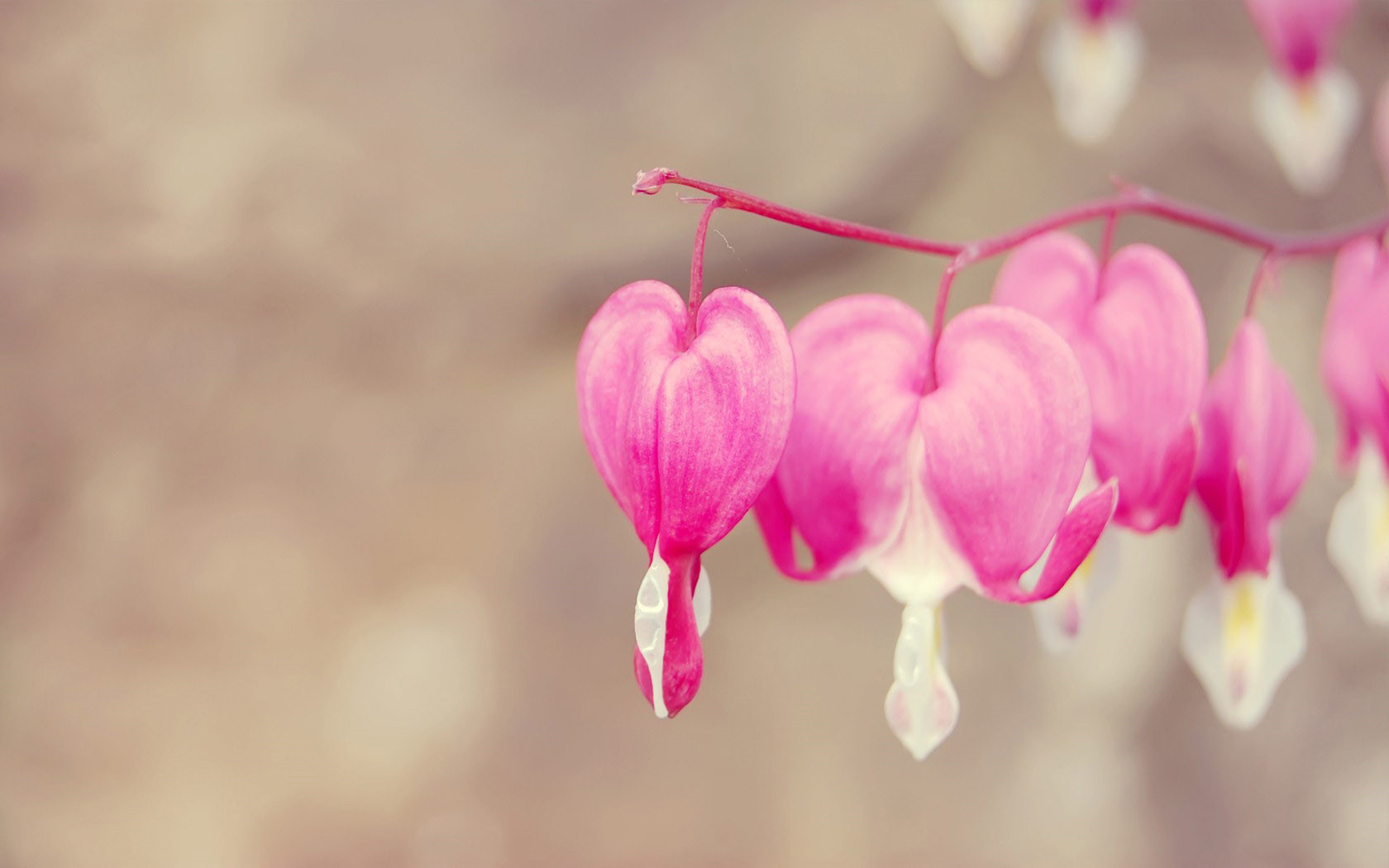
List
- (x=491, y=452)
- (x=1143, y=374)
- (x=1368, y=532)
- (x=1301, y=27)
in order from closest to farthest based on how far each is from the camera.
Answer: (x=1143, y=374)
(x=1368, y=532)
(x=1301, y=27)
(x=491, y=452)

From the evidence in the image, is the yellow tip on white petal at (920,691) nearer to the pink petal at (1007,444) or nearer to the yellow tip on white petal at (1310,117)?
the pink petal at (1007,444)

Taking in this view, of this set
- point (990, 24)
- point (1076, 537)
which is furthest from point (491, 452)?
point (1076, 537)

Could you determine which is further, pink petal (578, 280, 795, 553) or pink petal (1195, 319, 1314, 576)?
pink petal (1195, 319, 1314, 576)

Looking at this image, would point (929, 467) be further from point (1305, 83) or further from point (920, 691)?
point (1305, 83)

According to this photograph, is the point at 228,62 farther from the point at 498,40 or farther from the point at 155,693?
the point at 155,693

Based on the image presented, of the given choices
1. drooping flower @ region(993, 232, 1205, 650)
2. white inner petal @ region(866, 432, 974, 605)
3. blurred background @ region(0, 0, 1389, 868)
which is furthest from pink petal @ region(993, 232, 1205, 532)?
blurred background @ region(0, 0, 1389, 868)

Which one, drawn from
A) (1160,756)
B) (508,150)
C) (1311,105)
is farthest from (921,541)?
(1160,756)

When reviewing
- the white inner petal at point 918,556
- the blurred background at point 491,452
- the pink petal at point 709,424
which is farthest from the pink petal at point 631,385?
the blurred background at point 491,452

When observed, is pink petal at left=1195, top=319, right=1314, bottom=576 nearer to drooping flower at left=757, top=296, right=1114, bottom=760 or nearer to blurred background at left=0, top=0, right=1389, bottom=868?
drooping flower at left=757, top=296, right=1114, bottom=760
